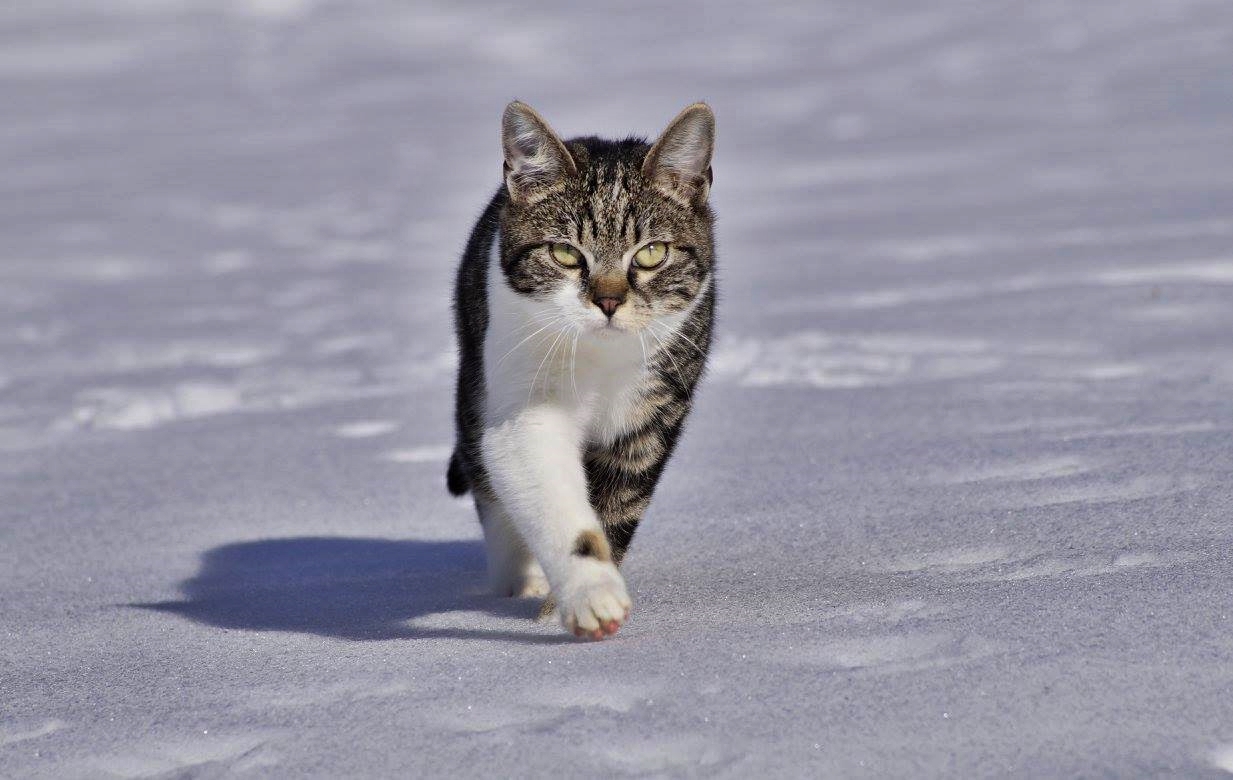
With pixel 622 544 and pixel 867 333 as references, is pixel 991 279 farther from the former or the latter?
pixel 622 544

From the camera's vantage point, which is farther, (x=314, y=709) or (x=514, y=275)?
(x=514, y=275)

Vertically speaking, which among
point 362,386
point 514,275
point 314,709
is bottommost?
point 362,386

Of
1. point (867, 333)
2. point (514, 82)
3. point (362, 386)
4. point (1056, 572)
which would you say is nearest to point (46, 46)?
point (514, 82)

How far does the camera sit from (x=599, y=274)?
2.71 meters

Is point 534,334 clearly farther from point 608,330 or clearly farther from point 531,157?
point 531,157

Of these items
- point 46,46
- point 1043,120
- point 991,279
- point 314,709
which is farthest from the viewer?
point 46,46

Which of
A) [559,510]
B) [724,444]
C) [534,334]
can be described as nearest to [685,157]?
[534,334]

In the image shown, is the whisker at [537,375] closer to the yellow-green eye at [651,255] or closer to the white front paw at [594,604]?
the yellow-green eye at [651,255]

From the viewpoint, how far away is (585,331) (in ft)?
8.71

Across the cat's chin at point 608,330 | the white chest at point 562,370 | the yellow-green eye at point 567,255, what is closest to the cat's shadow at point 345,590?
the white chest at point 562,370

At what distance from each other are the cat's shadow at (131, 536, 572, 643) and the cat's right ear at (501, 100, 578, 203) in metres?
0.82

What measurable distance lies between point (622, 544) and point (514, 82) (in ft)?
29.3

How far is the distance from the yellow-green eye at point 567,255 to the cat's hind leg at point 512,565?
568 mm

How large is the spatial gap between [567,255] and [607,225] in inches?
3.8
